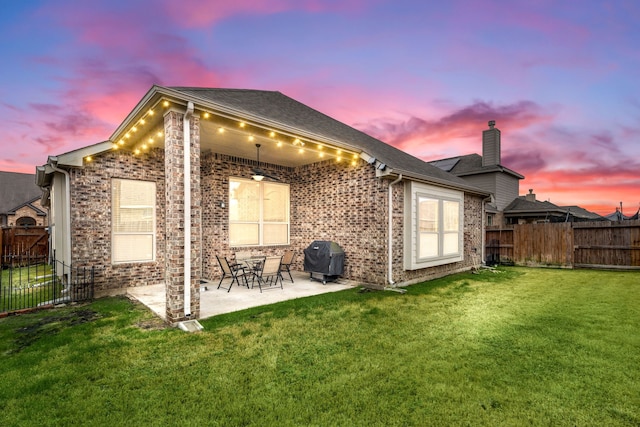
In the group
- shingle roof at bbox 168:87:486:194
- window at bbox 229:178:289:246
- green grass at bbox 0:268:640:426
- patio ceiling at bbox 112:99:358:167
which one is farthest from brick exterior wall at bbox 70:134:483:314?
green grass at bbox 0:268:640:426

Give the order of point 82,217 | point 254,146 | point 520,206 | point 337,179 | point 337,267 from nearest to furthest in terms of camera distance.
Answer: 1. point 82,217
2. point 254,146
3. point 337,267
4. point 337,179
5. point 520,206

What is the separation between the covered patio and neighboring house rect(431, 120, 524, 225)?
14.1 meters

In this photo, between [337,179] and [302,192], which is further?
[302,192]

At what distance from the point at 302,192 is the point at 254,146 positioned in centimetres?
273

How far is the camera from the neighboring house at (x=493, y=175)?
59.0 ft

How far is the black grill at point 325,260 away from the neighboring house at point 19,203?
22293mm

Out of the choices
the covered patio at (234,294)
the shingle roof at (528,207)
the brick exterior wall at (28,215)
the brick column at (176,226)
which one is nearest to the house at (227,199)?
the brick column at (176,226)

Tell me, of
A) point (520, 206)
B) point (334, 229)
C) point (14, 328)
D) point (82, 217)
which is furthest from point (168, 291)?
point (520, 206)

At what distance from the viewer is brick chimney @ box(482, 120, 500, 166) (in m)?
18.0

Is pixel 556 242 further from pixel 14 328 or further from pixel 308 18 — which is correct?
pixel 14 328

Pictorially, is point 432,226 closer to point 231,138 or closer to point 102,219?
point 231,138

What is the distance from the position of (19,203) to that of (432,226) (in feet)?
89.1

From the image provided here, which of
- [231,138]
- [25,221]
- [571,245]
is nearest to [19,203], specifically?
[25,221]

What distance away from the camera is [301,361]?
3383 millimetres
